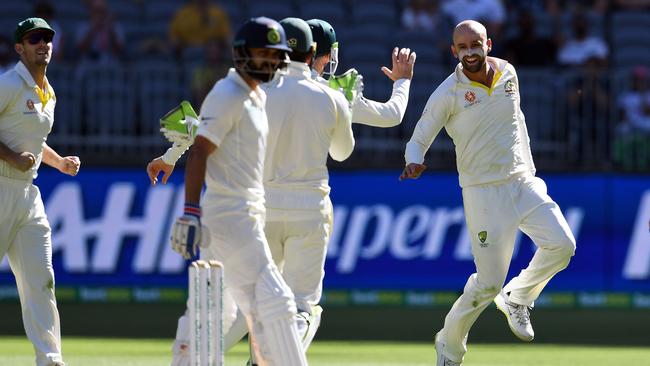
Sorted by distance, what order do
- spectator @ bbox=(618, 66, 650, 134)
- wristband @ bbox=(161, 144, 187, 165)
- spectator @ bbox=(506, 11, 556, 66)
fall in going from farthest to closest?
spectator @ bbox=(506, 11, 556, 66), spectator @ bbox=(618, 66, 650, 134), wristband @ bbox=(161, 144, 187, 165)

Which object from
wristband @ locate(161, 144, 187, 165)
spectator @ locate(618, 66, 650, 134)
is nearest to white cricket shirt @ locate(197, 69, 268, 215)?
wristband @ locate(161, 144, 187, 165)

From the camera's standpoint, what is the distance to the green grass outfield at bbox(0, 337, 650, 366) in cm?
988

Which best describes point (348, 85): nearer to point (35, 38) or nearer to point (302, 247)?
point (302, 247)

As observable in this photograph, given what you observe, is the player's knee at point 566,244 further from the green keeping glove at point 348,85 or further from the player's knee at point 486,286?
the green keeping glove at point 348,85

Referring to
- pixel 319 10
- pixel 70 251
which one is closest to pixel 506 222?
pixel 70 251

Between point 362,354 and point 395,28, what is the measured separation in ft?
22.9

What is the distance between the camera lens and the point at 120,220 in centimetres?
1446

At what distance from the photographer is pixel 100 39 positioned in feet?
53.1

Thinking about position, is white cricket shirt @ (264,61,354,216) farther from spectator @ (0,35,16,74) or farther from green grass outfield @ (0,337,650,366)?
spectator @ (0,35,16,74)

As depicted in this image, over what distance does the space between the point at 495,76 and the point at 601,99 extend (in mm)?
6307

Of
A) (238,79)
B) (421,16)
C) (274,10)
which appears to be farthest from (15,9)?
(238,79)

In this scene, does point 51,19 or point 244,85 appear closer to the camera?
point 244,85

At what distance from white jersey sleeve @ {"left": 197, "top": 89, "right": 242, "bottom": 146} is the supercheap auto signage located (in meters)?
7.83

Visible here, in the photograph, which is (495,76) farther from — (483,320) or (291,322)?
(483,320)
